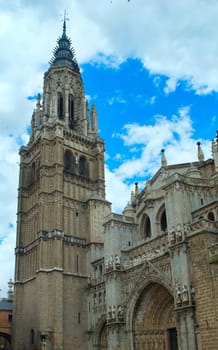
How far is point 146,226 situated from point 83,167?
46.2 feet

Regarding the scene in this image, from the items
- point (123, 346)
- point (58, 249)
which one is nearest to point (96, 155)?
point (58, 249)

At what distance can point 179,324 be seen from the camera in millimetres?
28328

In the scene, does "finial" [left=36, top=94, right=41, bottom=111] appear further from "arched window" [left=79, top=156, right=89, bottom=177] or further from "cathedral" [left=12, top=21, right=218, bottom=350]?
"arched window" [left=79, top=156, right=89, bottom=177]

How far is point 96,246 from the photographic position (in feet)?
150

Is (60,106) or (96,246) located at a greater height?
(60,106)

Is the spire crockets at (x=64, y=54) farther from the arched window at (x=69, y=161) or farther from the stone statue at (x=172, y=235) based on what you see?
the stone statue at (x=172, y=235)

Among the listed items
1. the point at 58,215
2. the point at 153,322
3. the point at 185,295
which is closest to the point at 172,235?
the point at 185,295

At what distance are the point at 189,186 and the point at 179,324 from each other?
1069cm

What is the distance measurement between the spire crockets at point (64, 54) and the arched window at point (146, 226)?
26943mm

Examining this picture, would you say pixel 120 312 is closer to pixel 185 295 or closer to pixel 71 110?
pixel 185 295

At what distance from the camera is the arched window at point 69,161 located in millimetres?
49625

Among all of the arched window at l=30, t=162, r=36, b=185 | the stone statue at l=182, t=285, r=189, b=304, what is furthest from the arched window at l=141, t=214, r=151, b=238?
the arched window at l=30, t=162, r=36, b=185

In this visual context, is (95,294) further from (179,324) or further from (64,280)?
(179,324)

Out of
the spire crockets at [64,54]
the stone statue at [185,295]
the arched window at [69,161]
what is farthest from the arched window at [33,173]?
the stone statue at [185,295]
